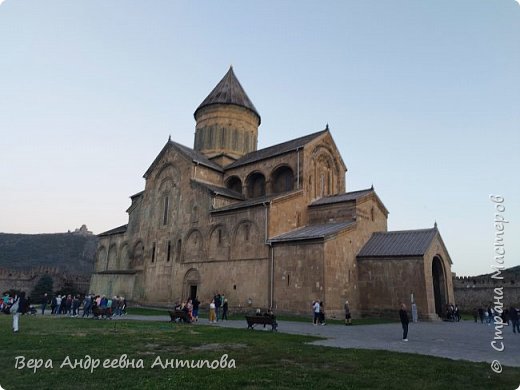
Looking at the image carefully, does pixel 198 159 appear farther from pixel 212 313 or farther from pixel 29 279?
pixel 29 279

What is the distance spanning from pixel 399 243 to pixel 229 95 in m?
22.0

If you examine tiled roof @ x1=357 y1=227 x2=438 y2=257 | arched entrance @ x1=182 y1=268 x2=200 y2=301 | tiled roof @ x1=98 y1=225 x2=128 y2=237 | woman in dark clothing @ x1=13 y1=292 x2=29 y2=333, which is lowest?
woman in dark clothing @ x1=13 y1=292 x2=29 y2=333

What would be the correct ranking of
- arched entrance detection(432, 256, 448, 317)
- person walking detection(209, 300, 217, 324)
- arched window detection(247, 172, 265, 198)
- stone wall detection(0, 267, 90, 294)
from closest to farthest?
1. person walking detection(209, 300, 217, 324)
2. arched entrance detection(432, 256, 448, 317)
3. arched window detection(247, 172, 265, 198)
4. stone wall detection(0, 267, 90, 294)

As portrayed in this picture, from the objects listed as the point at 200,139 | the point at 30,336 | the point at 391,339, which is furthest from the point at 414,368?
the point at 200,139

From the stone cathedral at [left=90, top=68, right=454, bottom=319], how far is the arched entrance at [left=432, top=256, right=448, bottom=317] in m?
0.07

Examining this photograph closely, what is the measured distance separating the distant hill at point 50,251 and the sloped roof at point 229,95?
48.1 meters

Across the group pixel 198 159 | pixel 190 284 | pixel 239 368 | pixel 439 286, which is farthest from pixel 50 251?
pixel 239 368

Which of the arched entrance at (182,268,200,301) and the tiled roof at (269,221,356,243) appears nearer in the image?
the tiled roof at (269,221,356,243)

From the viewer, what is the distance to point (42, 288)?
40.6 metres

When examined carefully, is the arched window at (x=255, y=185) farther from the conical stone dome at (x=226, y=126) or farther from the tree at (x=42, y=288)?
the tree at (x=42, y=288)

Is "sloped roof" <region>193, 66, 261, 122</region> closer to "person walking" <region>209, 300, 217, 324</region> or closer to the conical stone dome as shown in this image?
the conical stone dome

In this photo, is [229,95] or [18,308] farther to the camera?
[229,95]

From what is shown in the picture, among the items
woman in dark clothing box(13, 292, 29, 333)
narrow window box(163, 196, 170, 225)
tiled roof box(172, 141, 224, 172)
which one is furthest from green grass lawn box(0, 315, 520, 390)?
tiled roof box(172, 141, 224, 172)

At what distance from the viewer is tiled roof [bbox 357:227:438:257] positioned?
22.6 metres
